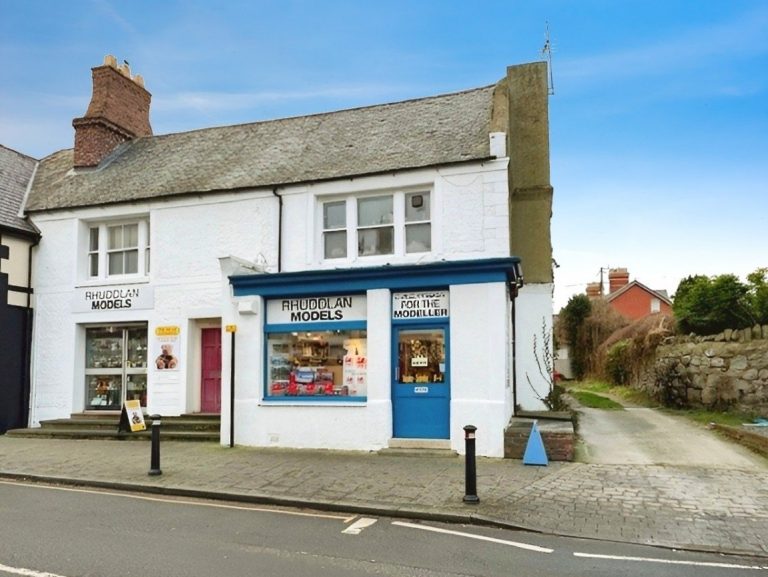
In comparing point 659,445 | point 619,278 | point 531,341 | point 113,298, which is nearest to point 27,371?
point 113,298

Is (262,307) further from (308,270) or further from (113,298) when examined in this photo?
(113,298)

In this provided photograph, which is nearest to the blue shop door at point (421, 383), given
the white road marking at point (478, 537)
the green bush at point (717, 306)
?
the white road marking at point (478, 537)

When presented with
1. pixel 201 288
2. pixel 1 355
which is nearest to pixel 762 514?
pixel 201 288

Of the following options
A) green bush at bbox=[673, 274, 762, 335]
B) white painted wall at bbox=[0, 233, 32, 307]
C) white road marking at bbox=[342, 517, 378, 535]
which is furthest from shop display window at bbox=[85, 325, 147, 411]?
green bush at bbox=[673, 274, 762, 335]

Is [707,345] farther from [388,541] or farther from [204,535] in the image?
[204,535]

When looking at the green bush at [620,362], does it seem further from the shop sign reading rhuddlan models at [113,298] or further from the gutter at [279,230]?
the shop sign reading rhuddlan models at [113,298]

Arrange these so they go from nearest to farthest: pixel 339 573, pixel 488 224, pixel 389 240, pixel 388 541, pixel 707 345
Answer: pixel 339 573, pixel 388 541, pixel 488 224, pixel 389 240, pixel 707 345

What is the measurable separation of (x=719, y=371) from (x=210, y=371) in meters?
13.0

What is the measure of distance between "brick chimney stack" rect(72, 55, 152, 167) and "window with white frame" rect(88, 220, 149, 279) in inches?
105

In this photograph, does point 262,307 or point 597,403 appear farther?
point 597,403

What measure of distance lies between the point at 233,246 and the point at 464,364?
6.30 meters

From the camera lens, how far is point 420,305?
41.4 ft

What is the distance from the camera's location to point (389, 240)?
46.0 feet

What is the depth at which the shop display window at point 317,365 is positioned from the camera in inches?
516
